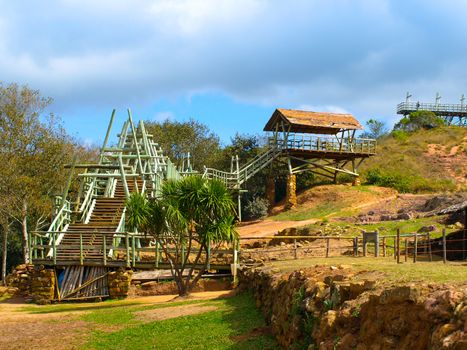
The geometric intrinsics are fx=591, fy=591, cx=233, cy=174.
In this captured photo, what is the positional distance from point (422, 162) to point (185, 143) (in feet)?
71.7

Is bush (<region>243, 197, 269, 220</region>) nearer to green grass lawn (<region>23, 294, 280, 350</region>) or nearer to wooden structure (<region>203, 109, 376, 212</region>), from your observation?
wooden structure (<region>203, 109, 376, 212</region>)

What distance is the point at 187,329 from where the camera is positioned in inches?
571

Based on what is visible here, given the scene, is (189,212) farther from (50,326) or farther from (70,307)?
(70,307)

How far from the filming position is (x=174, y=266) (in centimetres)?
2108

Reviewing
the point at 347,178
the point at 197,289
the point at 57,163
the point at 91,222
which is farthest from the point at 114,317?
the point at 347,178

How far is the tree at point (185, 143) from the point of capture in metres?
54.4

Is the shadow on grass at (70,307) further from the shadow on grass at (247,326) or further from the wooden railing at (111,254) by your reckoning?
the shadow on grass at (247,326)

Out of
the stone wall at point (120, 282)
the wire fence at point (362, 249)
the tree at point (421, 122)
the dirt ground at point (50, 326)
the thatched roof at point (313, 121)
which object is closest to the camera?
the dirt ground at point (50, 326)

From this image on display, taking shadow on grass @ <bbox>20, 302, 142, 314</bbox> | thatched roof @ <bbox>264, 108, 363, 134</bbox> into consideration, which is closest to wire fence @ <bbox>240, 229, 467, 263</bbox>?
shadow on grass @ <bbox>20, 302, 142, 314</bbox>

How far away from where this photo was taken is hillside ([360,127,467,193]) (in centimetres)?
4656

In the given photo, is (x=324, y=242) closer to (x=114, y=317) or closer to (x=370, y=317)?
(x=114, y=317)

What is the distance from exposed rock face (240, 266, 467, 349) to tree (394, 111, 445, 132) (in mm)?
60654

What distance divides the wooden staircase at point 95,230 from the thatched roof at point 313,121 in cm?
1698

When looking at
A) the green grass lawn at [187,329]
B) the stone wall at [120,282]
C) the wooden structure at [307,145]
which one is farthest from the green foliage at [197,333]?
the wooden structure at [307,145]
